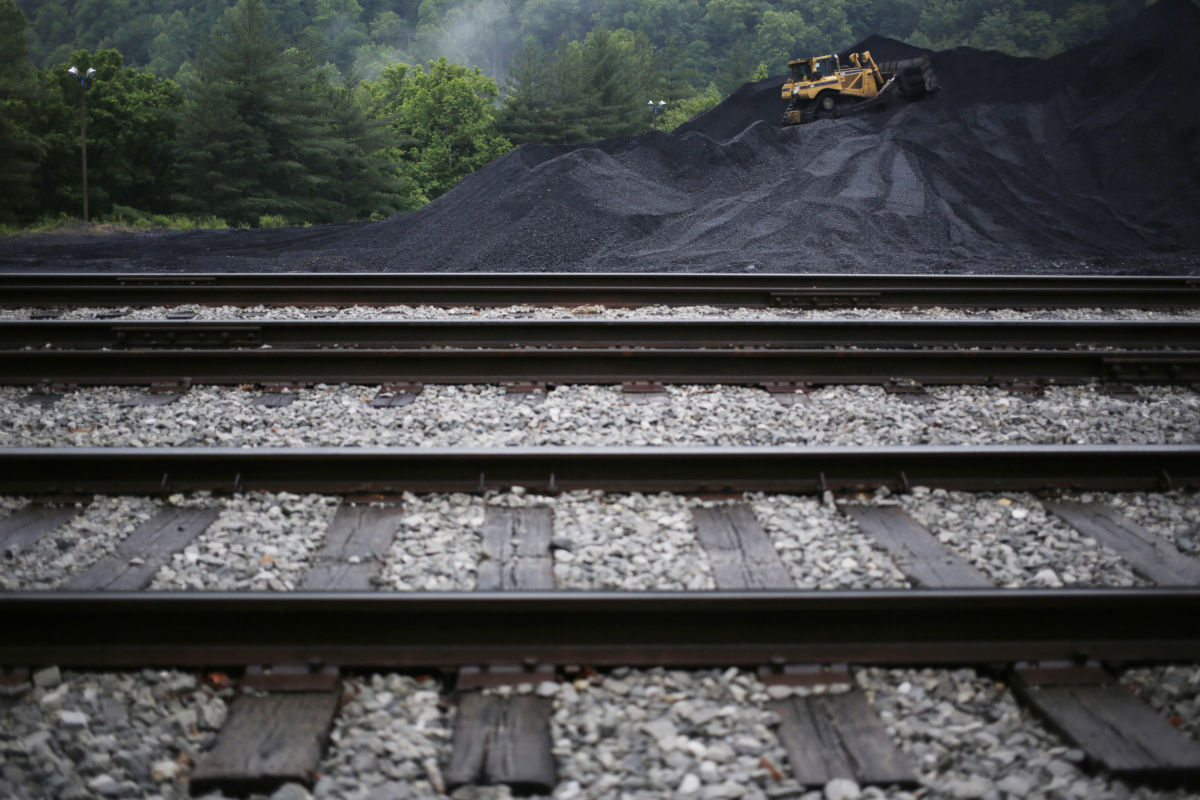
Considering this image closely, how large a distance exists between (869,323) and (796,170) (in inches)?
553

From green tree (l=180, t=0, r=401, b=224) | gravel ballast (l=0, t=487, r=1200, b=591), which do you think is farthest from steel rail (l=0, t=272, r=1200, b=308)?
green tree (l=180, t=0, r=401, b=224)

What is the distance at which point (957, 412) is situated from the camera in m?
5.87

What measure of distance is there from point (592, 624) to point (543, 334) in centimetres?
460

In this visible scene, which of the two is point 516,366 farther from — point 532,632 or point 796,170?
point 796,170

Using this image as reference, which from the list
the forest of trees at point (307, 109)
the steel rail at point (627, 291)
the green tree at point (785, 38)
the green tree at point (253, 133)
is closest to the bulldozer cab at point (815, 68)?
the forest of trees at point (307, 109)

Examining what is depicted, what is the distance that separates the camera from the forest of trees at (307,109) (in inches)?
1383

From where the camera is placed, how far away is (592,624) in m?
3.01

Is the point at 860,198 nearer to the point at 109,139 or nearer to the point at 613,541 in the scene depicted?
the point at 613,541

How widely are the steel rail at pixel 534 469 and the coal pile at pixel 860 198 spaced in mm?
9382

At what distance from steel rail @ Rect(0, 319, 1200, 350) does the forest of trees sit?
95.3ft

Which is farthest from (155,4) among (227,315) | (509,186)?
(227,315)

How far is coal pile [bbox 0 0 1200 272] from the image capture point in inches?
607

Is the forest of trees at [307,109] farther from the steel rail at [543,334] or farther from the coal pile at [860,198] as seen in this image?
the steel rail at [543,334]

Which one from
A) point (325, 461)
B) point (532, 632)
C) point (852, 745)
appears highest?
point (325, 461)
